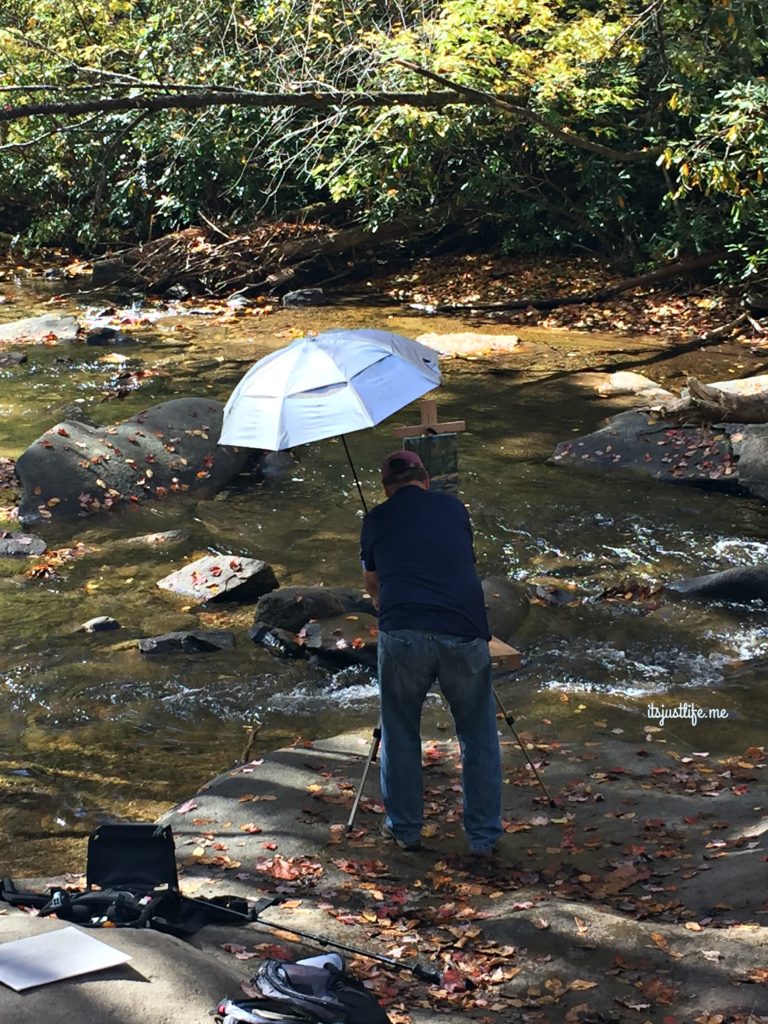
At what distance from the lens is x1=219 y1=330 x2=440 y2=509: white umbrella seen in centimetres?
580

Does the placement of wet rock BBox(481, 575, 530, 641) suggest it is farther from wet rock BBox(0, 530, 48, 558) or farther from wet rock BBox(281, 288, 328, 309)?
wet rock BBox(281, 288, 328, 309)

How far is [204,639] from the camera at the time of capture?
9.14m

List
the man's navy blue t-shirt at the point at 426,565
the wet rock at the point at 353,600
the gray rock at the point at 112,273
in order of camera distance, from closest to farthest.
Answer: the man's navy blue t-shirt at the point at 426,565
the wet rock at the point at 353,600
the gray rock at the point at 112,273

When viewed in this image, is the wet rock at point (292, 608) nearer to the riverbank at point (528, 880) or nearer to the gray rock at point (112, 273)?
the riverbank at point (528, 880)

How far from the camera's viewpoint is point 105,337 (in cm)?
1922

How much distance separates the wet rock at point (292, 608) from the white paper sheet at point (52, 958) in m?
5.31

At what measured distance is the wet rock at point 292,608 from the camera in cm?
939

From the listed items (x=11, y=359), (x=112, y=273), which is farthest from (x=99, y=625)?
(x=112, y=273)

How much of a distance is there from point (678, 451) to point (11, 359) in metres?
9.55

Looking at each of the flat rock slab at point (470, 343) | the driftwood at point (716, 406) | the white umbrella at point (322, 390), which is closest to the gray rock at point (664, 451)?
the driftwood at point (716, 406)

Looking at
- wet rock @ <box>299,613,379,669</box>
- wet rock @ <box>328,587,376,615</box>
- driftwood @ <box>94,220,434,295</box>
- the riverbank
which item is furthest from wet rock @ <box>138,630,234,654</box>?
driftwood @ <box>94,220,434,295</box>

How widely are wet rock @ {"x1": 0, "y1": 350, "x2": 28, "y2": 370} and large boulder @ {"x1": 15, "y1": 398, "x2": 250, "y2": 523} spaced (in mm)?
4409

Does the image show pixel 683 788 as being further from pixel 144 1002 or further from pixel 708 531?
pixel 708 531

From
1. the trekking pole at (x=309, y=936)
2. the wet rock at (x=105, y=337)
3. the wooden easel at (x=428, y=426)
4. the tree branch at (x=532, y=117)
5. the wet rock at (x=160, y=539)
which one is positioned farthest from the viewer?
the wet rock at (x=105, y=337)
